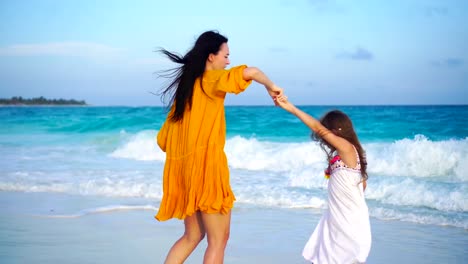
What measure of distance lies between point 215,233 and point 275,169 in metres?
9.43

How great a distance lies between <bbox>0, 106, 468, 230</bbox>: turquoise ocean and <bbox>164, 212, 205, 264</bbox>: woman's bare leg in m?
1.12

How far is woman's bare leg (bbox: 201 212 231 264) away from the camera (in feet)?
11.9

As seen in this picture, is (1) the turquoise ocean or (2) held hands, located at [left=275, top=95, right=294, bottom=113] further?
(1) the turquoise ocean

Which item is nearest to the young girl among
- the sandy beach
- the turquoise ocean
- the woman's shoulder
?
the turquoise ocean

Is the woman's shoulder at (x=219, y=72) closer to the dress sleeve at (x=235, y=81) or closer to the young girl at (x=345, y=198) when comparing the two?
the dress sleeve at (x=235, y=81)

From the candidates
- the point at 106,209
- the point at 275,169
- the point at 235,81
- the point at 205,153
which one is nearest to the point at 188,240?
the point at 205,153

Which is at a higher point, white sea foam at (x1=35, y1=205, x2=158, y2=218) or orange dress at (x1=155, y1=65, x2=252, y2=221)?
orange dress at (x1=155, y1=65, x2=252, y2=221)

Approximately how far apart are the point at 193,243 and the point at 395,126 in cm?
1933

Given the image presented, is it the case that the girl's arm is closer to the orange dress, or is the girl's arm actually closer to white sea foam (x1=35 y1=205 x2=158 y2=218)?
the orange dress

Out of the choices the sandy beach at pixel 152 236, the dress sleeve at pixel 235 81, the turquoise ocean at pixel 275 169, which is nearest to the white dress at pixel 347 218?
the turquoise ocean at pixel 275 169

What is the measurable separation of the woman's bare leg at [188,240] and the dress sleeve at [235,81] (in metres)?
0.89

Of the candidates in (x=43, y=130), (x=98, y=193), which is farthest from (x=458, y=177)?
(x=43, y=130)

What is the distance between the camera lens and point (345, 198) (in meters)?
3.82

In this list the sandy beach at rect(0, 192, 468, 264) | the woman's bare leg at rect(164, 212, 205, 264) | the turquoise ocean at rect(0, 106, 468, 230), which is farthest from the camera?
the turquoise ocean at rect(0, 106, 468, 230)
